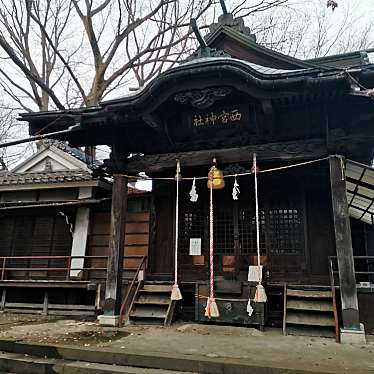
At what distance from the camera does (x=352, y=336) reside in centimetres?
614

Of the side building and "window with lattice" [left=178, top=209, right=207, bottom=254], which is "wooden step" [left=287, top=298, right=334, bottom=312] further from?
the side building

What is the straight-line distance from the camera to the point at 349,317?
6.31 metres

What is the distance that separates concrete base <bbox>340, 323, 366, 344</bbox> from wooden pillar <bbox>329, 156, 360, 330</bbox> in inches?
3.1

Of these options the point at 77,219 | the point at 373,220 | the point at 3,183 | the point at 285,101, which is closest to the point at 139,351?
the point at 285,101

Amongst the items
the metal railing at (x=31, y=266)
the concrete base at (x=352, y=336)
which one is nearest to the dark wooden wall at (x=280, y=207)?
the concrete base at (x=352, y=336)

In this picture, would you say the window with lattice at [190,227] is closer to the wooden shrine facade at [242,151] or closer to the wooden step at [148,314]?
the wooden shrine facade at [242,151]

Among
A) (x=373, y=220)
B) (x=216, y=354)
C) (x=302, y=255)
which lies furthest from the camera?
(x=373, y=220)

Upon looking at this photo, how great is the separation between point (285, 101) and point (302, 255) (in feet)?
13.6

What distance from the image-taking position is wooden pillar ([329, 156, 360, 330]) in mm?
6309

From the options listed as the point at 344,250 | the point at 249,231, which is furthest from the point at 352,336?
the point at 249,231

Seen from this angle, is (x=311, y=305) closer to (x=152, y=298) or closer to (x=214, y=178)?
(x=214, y=178)

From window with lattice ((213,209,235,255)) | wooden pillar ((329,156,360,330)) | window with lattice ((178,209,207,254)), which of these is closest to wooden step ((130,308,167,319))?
window with lattice ((178,209,207,254))

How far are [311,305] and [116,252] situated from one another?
4504 mm

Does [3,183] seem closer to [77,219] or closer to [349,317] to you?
[77,219]
